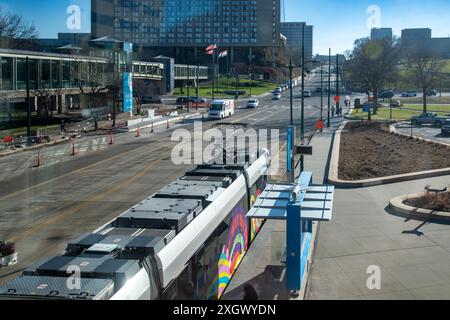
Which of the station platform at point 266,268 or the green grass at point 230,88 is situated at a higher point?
the green grass at point 230,88

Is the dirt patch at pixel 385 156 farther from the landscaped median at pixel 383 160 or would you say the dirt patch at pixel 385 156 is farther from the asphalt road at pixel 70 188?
the asphalt road at pixel 70 188

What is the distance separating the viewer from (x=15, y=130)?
41.7 m

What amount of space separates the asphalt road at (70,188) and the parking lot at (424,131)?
17.6m

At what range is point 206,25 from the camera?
14000cm

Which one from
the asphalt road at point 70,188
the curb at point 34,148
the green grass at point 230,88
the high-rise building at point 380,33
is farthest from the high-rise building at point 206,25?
the asphalt road at point 70,188

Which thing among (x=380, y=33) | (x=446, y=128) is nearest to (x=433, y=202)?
(x=446, y=128)

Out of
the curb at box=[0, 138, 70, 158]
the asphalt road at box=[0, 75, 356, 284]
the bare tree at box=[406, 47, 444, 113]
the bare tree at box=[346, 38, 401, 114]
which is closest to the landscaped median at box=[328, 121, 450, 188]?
the asphalt road at box=[0, 75, 356, 284]

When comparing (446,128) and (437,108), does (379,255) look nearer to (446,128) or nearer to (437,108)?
(446,128)

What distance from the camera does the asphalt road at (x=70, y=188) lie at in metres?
14.7

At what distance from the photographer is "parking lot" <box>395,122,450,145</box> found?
3841cm
